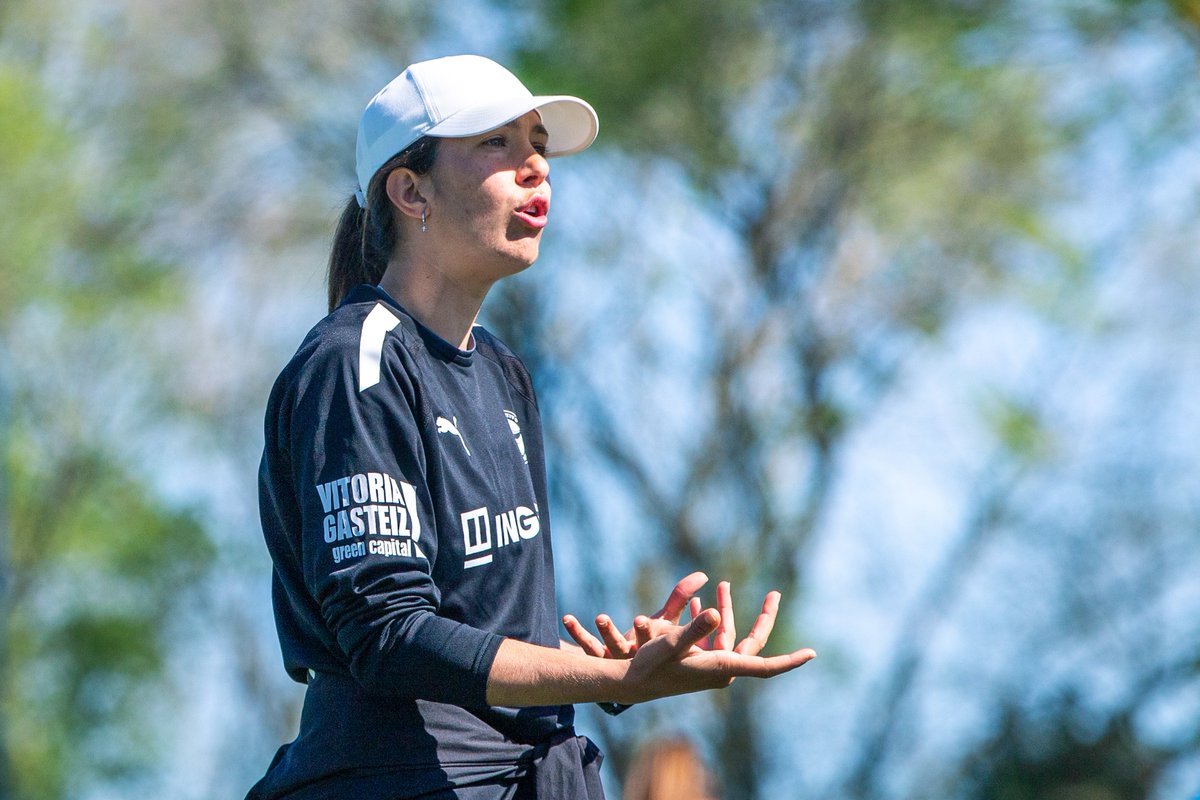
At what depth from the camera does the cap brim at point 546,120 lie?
3.03 m

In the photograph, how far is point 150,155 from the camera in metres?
16.6

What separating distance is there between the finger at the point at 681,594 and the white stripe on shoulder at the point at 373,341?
2.10 feet

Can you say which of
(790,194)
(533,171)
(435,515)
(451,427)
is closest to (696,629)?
(435,515)

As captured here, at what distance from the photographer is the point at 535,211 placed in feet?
10.1

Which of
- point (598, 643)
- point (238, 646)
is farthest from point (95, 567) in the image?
point (598, 643)

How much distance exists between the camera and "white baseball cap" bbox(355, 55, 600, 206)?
9.95 feet

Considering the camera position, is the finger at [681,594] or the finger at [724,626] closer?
the finger at [724,626]

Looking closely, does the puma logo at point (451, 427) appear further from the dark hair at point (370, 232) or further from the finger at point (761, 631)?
the finger at point (761, 631)

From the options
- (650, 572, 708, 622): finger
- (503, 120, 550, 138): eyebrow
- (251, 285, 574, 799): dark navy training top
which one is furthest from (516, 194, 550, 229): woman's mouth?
(650, 572, 708, 622): finger

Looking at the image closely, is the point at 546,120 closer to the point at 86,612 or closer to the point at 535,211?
the point at 535,211

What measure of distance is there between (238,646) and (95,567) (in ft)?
7.90

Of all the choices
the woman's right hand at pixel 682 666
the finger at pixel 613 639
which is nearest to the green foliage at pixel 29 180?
the finger at pixel 613 639

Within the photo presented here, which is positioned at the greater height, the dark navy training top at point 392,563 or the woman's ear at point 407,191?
the woman's ear at point 407,191

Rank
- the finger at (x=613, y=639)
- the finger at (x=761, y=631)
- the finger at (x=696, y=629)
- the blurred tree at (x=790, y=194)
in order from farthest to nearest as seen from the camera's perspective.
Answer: the blurred tree at (x=790, y=194)
the finger at (x=613, y=639)
the finger at (x=761, y=631)
the finger at (x=696, y=629)
